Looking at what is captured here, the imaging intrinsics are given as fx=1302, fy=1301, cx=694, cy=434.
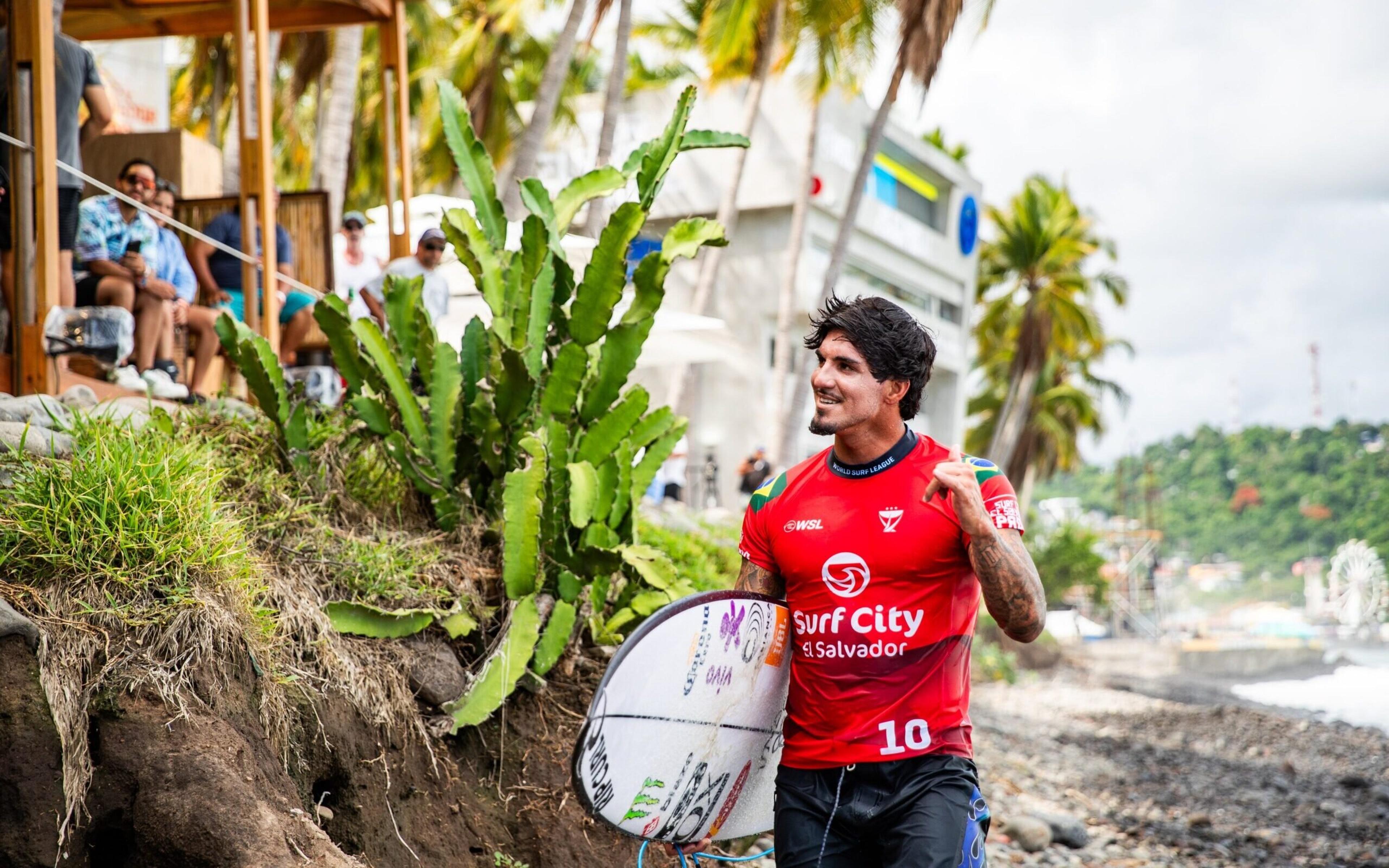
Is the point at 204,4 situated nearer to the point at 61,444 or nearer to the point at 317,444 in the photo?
A: the point at 317,444

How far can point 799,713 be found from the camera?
3480 millimetres

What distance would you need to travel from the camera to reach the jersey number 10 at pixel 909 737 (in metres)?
3.25

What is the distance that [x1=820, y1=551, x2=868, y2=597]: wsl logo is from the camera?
3.38 metres

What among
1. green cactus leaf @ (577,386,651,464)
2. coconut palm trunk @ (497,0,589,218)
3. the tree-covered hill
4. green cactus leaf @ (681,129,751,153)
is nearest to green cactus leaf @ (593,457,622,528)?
green cactus leaf @ (577,386,651,464)

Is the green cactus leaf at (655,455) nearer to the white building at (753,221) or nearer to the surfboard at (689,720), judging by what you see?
the surfboard at (689,720)

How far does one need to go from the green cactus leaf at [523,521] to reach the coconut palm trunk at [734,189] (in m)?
17.4

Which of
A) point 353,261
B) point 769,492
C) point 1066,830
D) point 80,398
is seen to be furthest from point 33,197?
point 1066,830

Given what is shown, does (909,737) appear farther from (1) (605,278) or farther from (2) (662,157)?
(2) (662,157)

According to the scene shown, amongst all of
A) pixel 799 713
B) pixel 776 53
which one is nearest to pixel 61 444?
pixel 799 713

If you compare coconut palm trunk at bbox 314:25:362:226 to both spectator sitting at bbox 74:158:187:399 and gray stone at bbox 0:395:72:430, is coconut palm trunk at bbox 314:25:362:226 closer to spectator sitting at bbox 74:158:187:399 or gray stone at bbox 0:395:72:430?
spectator sitting at bbox 74:158:187:399

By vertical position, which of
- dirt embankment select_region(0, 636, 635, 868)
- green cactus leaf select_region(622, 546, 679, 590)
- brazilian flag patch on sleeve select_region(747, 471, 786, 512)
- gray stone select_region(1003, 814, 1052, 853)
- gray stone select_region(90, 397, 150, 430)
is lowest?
gray stone select_region(1003, 814, 1052, 853)

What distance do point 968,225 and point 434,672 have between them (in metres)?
33.1

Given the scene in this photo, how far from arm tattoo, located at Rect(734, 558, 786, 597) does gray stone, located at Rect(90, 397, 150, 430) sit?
2.38 meters

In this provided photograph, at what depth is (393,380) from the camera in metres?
5.66
